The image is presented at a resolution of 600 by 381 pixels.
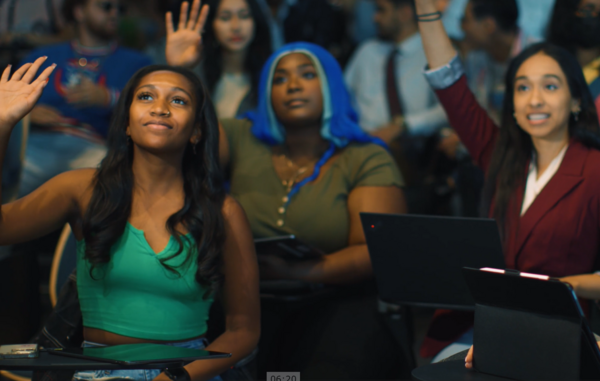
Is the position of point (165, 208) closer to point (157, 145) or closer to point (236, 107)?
point (157, 145)

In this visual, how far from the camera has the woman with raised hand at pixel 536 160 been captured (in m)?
2.00

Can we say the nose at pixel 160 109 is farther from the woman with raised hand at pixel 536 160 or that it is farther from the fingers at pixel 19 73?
the woman with raised hand at pixel 536 160

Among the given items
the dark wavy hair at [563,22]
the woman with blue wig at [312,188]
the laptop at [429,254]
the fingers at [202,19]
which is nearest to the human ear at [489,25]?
the dark wavy hair at [563,22]

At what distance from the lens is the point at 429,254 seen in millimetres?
1839

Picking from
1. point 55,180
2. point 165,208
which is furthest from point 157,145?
point 55,180

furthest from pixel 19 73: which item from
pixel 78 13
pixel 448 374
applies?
pixel 78 13

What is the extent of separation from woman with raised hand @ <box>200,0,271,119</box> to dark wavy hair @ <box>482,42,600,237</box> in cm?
144

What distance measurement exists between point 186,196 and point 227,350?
1.42 feet

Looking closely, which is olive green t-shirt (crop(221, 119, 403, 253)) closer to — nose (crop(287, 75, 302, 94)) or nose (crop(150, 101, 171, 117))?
nose (crop(287, 75, 302, 94))

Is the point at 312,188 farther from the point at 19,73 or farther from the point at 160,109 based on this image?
the point at 19,73

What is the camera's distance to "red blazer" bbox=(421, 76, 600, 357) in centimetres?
200

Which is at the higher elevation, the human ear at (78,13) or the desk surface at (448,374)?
the human ear at (78,13)

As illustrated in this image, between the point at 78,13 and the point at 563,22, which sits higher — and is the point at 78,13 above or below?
above

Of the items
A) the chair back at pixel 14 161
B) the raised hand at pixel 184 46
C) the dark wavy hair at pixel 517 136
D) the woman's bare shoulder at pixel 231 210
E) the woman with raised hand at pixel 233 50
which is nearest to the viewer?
the woman's bare shoulder at pixel 231 210
